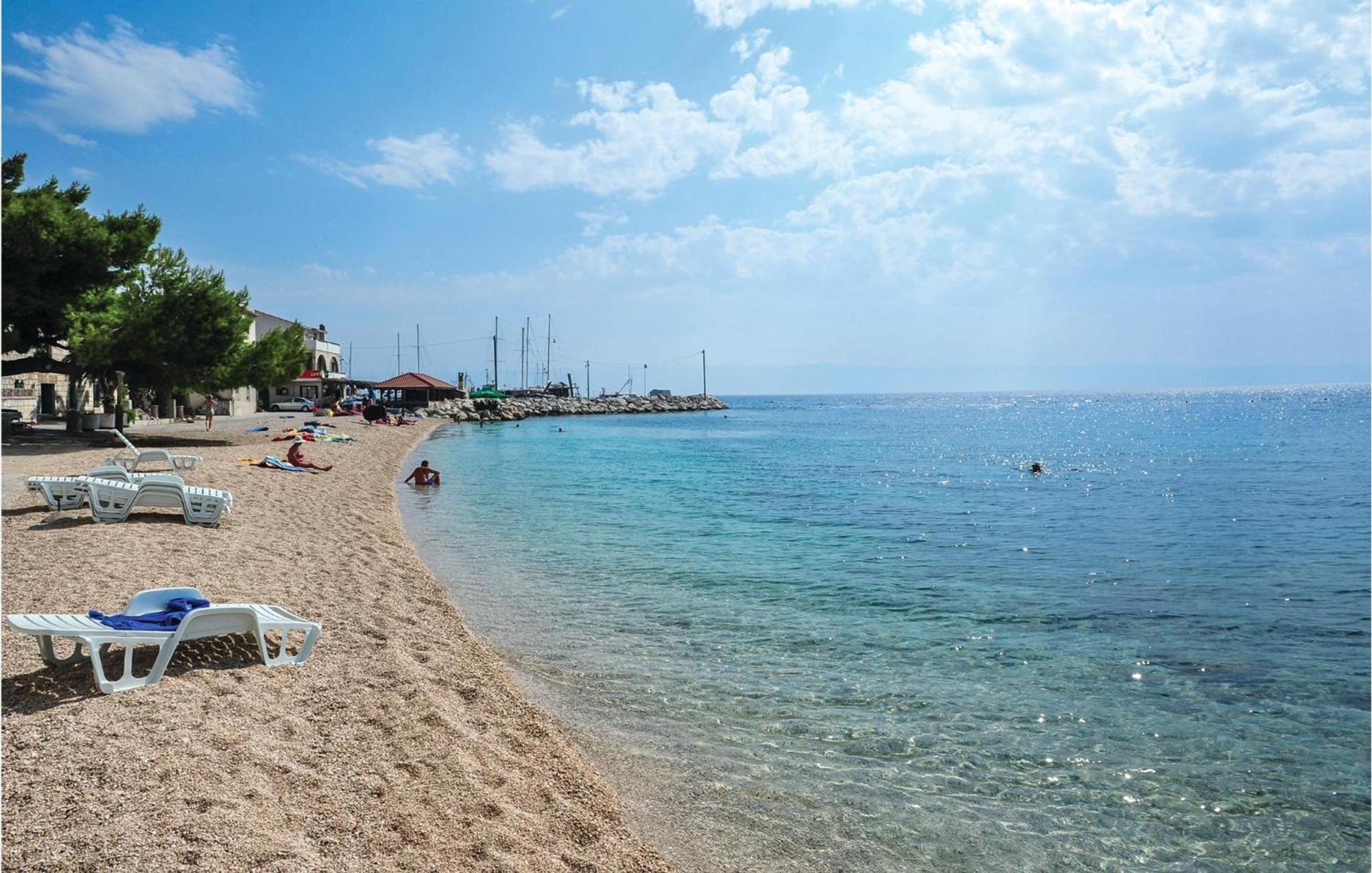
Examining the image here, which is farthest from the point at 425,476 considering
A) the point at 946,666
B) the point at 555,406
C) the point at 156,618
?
the point at 555,406

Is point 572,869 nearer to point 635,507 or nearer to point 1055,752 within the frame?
point 1055,752

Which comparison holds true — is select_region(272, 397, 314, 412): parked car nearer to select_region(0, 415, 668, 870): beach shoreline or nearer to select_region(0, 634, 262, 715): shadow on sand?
select_region(0, 415, 668, 870): beach shoreline

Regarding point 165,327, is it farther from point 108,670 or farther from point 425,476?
point 108,670

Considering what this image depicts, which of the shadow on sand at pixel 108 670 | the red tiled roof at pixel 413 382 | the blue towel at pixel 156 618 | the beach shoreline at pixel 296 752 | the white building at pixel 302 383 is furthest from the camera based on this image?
the red tiled roof at pixel 413 382

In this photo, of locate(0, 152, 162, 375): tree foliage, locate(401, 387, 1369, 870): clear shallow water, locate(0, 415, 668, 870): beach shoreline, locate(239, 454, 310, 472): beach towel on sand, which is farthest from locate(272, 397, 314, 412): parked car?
locate(0, 415, 668, 870): beach shoreline

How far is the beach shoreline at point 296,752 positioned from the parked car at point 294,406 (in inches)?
2046

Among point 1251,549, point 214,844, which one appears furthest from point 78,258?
point 1251,549

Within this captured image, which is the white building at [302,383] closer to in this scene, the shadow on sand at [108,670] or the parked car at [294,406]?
the parked car at [294,406]

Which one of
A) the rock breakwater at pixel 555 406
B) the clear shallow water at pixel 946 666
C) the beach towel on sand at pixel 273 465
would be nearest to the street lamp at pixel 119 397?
the beach towel on sand at pixel 273 465

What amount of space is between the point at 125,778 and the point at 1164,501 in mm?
26437

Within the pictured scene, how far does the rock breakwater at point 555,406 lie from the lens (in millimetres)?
73750

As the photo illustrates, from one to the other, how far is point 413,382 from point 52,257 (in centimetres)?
5225

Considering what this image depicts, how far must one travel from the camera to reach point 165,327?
2412cm

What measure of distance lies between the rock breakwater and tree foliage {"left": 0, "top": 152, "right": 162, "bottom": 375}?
146ft
